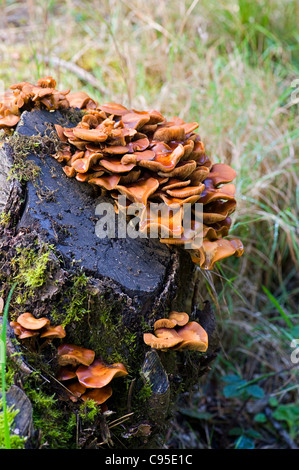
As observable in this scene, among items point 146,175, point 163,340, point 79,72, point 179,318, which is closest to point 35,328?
point 163,340

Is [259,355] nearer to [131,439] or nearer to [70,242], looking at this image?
[131,439]

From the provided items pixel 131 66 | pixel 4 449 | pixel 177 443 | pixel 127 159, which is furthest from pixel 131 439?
pixel 131 66

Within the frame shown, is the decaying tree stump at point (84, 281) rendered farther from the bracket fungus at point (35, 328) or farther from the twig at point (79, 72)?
the twig at point (79, 72)

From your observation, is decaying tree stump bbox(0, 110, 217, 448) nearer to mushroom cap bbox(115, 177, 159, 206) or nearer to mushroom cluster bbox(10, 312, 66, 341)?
mushroom cluster bbox(10, 312, 66, 341)

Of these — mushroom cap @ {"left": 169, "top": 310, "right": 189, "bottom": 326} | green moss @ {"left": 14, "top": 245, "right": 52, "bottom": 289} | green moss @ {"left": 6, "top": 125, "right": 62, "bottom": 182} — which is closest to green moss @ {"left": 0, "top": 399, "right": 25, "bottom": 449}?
green moss @ {"left": 14, "top": 245, "right": 52, "bottom": 289}

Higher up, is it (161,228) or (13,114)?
(13,114)
